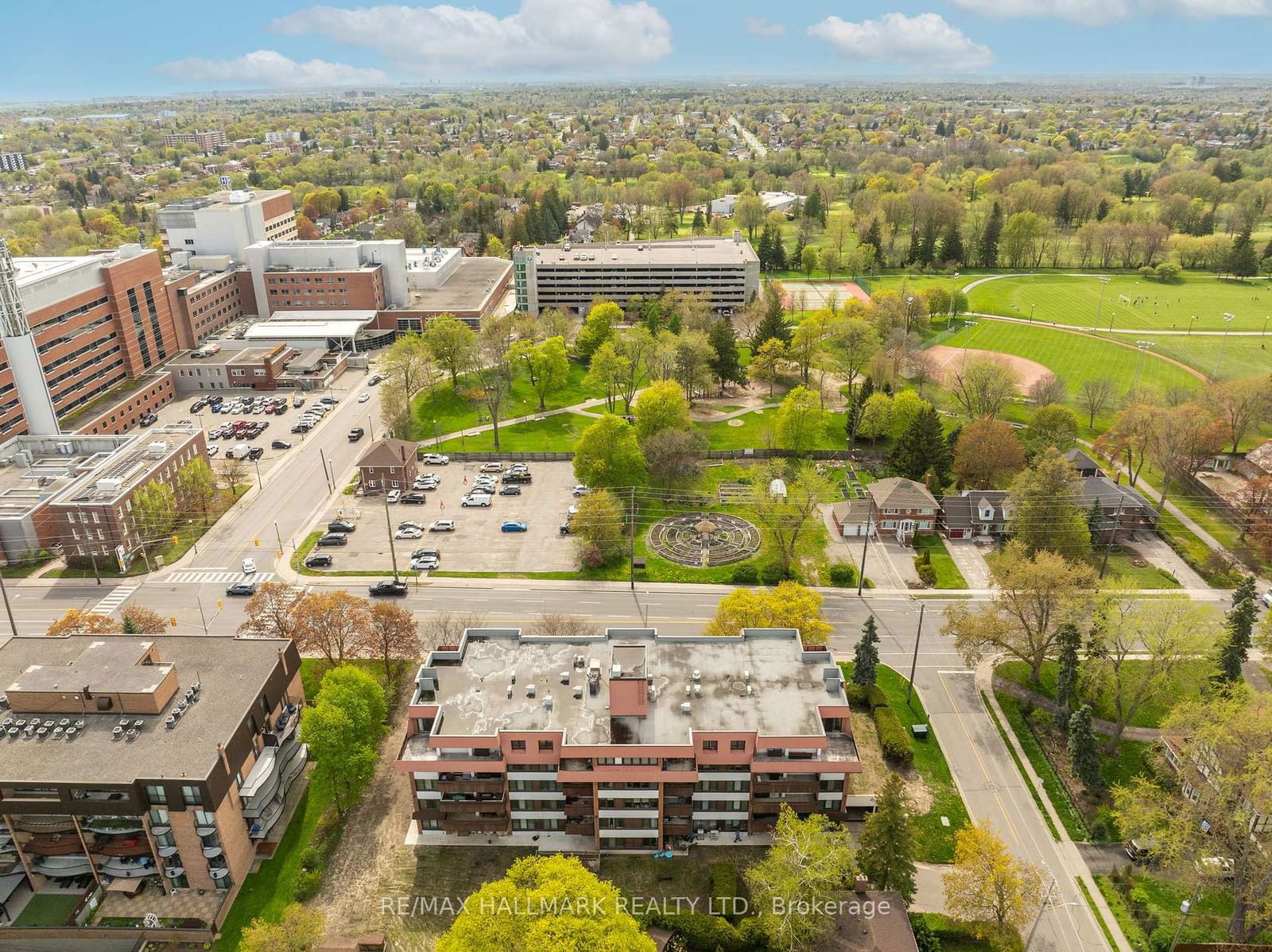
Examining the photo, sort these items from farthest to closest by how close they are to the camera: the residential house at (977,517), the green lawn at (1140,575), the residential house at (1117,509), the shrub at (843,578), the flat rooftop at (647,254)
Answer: the flat rooftop at (647,254) → the residential house at (977,517) → the residential house at (1117,509) → the shrub at (843,578) → the green lawn at (1140,575)

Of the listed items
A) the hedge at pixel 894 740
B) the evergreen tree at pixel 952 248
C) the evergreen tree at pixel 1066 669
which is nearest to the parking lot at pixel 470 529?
the hedge at pixel 894 740

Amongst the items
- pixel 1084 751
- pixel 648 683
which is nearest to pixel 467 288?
pixel 648 683

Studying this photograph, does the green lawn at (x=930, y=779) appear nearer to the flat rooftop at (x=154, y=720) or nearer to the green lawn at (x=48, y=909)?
the flat rooftop at (x=154, y=720)

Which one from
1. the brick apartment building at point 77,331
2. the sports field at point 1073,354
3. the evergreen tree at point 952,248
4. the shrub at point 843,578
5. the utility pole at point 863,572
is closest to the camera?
the utility pole at point 863,572

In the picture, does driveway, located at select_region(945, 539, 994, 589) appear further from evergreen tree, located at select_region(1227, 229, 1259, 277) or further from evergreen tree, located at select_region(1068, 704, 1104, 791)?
evergreen tree, located at select_region(1227, 229, 1259, 277)

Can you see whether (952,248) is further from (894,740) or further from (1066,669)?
(894,740)

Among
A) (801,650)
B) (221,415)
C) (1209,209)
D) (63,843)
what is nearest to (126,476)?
(221,415)
